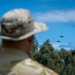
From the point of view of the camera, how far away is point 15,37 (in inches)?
99.0

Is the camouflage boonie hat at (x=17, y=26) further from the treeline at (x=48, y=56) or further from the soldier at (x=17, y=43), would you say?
the treeline at (x=48, y=56)

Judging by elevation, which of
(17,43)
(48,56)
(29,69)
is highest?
(48,56)

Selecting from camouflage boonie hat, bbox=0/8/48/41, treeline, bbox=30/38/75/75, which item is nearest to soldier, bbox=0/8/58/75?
camouflage boonie hat, bbox=0/8/48/41

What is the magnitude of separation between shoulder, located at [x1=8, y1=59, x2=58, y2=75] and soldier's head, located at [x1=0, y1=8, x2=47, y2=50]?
0.33 ft

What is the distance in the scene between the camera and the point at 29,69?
2.49m

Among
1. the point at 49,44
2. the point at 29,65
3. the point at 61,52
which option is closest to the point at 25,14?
Answer: the point at 29,65

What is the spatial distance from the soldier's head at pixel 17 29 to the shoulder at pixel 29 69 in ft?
0.33

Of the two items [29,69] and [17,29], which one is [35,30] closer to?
[17,29]

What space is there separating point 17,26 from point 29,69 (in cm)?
26

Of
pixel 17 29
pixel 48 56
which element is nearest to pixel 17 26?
pixel 17 29

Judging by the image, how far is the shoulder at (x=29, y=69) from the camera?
2.48 metres

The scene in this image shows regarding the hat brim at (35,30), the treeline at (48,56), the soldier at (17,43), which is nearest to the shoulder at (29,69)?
the soldier at (17,43)

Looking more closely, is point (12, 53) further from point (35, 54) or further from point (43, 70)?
point (35, 54)

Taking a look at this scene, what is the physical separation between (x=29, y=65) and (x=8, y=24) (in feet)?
0.86
